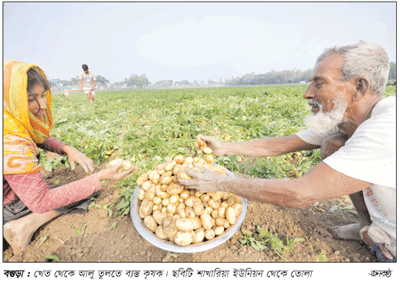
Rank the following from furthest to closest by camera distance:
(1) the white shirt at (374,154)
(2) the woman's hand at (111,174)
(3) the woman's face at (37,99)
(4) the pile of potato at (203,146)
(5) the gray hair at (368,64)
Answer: (4) the pile of potato at (203,146)
(2) the woman's hand at (111,174)
(3) the woman's face at (37,99)
(5) the gray hair at (368,64)
(1) the white shirt at (374,154)

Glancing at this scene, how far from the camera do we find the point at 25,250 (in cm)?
212

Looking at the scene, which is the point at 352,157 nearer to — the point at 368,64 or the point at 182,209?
the point at 368,64

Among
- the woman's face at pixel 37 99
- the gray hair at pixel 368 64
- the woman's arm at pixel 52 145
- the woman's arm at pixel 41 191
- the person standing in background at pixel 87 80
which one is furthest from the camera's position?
the person standing in background at pixel 87 80

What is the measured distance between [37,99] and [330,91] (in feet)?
9.01

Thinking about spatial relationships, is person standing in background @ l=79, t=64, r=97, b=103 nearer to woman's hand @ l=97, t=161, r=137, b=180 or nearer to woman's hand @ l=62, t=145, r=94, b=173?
woman's hand @ l=62, t=145, r=94, b=173

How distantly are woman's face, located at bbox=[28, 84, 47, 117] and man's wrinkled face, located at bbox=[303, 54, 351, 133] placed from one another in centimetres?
260

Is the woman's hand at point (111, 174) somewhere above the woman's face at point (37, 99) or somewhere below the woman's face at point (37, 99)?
below

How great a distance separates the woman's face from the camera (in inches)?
75.0

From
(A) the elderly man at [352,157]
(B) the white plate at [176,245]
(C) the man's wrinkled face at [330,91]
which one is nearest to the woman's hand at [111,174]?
(B) the white plate at [176,245]

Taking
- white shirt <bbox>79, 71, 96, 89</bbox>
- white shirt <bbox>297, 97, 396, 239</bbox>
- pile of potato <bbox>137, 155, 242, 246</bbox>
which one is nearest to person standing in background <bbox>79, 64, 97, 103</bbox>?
white shirt <bbox>79, 71, 96, 89</bbox>

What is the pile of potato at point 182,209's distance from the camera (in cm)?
180

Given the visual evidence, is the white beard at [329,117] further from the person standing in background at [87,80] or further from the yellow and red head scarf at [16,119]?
the person standing in background at [87,80]

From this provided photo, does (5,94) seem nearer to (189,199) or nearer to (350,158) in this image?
(189,199)

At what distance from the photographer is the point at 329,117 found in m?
1.90
